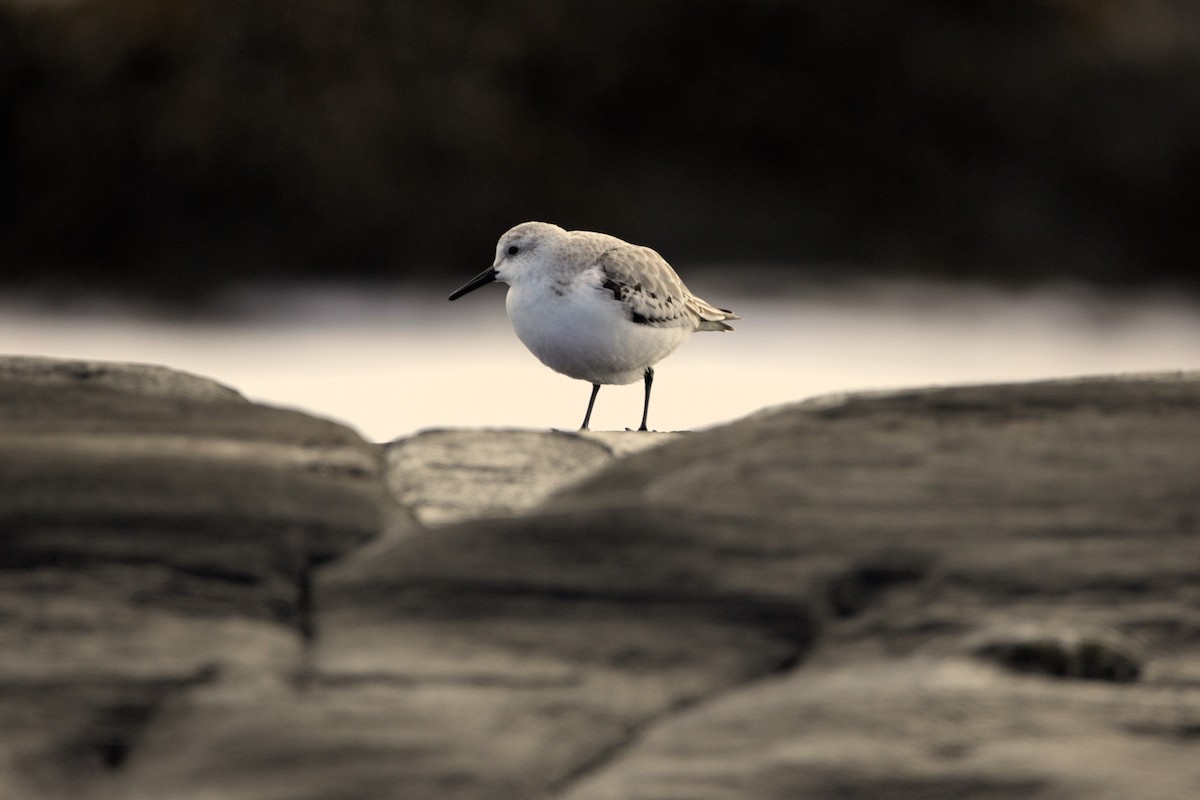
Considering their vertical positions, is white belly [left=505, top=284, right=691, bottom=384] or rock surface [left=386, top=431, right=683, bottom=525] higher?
white belly [left=505, top=284, right=691, bottom=384]

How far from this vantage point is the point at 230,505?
8.99 ft

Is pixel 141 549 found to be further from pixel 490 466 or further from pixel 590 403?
pixel 590 403

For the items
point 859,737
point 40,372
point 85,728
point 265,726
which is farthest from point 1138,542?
point 40,372

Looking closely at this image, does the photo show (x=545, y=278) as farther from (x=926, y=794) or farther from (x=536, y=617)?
(x=926, y=794)

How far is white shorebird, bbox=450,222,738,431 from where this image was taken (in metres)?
4.76

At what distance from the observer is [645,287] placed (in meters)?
4.99

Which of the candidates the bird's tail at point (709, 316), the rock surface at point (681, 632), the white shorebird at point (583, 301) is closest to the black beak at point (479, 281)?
the white shorebird at point (583, 301)

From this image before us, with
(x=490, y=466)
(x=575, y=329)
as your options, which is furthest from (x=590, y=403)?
(x=490, y=466)

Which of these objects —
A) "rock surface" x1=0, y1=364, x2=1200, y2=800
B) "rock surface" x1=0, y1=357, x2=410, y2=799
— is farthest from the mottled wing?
"rock surface" x1=0, y1=364, x2=1200, y2=800

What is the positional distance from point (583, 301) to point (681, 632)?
2525 millimetres

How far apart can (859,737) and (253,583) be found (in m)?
1.05

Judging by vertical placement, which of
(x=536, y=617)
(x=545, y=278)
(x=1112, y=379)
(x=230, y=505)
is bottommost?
(x=536, y=617)

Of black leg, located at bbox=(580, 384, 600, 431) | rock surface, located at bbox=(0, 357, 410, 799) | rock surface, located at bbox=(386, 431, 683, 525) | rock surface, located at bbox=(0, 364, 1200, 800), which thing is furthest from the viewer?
black leg, located at bbox=(580, 384, 600, 431)

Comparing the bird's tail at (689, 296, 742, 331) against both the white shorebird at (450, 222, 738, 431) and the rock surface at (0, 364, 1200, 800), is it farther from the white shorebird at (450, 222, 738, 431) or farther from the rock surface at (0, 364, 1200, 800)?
the rock surface at (0, 364, 1200, 800)
